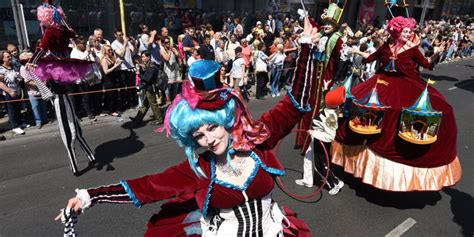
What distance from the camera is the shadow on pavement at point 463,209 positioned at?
390 cm

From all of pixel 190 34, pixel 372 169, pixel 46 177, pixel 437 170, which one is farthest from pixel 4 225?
pixel 190 34

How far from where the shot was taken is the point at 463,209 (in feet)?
14.0

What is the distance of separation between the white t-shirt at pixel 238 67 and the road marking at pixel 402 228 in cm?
579

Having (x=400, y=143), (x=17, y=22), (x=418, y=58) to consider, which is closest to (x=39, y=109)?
(x=17, y=22)

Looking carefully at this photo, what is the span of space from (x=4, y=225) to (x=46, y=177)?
1.15 meters

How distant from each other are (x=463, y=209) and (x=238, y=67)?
5999mm

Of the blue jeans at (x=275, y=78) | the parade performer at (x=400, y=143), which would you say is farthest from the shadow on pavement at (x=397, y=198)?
the blue jeans at (x=275, y=78)

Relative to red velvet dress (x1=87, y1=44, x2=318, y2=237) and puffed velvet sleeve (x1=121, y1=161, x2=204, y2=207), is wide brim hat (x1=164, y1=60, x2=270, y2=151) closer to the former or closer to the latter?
red velvet dress (x1=87, y1=44, x2=318, y2=237)

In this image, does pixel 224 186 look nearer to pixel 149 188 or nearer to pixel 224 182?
pixel 224 182

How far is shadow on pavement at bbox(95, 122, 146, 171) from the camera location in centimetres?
544

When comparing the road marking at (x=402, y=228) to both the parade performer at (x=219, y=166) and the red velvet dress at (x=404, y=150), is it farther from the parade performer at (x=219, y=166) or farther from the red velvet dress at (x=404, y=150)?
the parade performer at (x=219, y=166)

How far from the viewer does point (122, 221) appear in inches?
154

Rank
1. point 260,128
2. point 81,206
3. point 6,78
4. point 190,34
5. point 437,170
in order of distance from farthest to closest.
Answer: point 190,34 < point 6,78 < point 437,170 < point 260,128 < point 81,206

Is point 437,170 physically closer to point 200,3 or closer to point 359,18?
point 200,3
